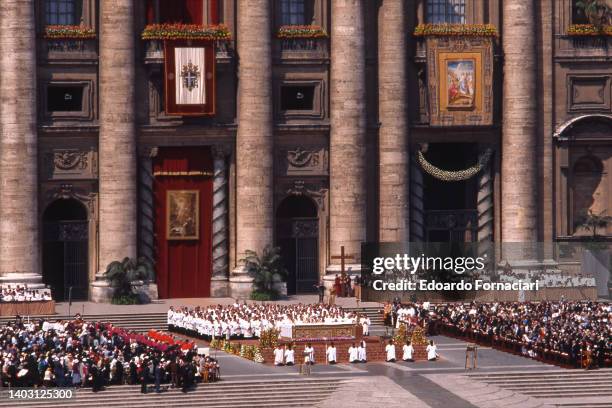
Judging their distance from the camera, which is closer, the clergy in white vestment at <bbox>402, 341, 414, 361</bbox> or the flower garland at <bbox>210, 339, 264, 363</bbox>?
the flower garland at <bbox>210, 339, 264, 363</bbox>

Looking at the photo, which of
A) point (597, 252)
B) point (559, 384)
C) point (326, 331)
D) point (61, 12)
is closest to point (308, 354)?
point (326, 331)

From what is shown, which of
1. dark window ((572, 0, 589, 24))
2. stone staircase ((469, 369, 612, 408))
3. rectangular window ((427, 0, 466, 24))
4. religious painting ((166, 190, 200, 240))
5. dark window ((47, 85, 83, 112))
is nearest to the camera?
stone staircase ((469, 369, 612, 408))

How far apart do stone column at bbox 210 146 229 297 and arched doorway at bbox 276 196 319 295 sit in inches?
136

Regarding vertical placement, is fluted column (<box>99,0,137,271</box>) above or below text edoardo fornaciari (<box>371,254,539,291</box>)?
above

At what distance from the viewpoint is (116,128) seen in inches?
4134

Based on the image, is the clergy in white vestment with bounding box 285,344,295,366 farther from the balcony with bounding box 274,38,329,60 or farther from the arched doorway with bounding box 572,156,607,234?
the arched doorway with bounding box 572,156,607,234

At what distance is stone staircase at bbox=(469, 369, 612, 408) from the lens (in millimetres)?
80875

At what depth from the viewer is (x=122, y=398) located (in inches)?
3046

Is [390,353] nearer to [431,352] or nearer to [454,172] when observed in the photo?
[431,352]

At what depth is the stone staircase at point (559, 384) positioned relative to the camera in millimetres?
80875

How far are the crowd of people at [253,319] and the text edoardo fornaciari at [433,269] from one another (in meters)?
9.64

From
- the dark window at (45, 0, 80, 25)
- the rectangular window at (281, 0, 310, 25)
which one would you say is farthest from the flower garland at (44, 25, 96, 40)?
the rectangular window at (281, 0, 310, 25)

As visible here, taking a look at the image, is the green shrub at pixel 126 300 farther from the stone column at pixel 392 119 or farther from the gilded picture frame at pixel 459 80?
the gilded picture frame at pixel 459 80

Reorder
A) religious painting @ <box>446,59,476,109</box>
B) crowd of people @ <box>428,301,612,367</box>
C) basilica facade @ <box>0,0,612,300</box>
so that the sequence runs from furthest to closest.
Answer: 1. religious painting @ <box>446,59,476,109</box>
2. basilica facade @ <box>0,0,612,300</box>
3. crowd of people @ <box>428,301,612,367</box>
